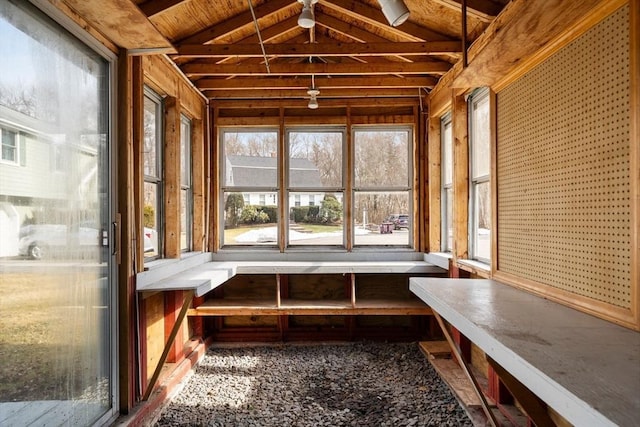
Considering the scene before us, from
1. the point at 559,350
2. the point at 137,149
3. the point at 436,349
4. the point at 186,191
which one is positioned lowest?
the point at 436,349

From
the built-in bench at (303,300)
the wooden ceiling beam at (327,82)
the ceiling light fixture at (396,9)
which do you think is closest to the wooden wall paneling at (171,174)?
the built-in bench at (303,300)

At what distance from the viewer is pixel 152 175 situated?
3.44 metres

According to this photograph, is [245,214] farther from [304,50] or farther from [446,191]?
[446,191]

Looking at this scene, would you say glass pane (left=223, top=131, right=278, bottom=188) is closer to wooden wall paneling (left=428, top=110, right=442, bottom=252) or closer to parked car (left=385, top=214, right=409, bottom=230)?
parked car (left=385, top=214, right=409, bottom=230)

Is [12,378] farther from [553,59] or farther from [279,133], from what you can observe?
[279,133]

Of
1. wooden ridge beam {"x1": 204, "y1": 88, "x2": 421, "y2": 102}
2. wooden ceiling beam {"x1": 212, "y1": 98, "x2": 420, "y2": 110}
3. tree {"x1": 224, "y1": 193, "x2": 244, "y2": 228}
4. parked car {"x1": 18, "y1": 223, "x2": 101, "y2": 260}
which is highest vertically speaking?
wooden ridge beam {"x1": 204, "y1": 88, "x2": 421, "y2": 102}

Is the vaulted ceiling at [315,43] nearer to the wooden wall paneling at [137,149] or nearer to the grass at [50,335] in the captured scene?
the wooden wall paneling at [137,149]

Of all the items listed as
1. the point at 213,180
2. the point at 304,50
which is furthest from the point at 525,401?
the point at 213,180

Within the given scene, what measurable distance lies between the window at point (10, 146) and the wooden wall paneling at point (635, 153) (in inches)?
104

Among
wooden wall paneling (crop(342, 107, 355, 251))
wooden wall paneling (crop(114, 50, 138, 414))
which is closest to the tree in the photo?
wooden wall paneling (crop(342, 107, 355, 251))

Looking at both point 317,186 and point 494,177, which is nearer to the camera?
point 494,177

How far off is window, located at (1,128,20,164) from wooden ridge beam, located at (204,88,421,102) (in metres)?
2.75

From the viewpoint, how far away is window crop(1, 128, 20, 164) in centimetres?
169

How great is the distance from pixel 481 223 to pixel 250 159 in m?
2.73
